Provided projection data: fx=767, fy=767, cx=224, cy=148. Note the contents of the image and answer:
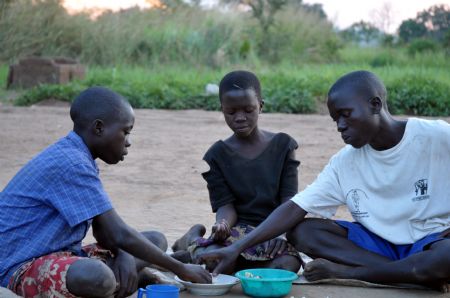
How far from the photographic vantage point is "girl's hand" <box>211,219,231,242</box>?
156 inches

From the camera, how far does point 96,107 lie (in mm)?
3367

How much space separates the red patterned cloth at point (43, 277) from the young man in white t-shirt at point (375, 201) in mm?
832

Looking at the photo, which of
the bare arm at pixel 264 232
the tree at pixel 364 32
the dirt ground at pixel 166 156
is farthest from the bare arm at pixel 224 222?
the tree at pixel 364 32

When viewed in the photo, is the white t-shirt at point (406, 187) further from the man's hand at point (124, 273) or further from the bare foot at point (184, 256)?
the man's hand at point (124, 273)

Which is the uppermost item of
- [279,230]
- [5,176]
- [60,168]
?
[60,168]

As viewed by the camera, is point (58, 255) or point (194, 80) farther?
point (194, 80)

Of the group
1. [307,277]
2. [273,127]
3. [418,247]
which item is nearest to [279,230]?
[307,277]

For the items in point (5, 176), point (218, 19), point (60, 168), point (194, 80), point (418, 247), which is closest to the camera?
point (60, 168)

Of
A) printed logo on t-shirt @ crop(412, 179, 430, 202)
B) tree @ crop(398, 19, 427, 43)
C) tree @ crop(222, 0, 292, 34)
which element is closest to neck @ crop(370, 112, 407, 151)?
printed logo on t-shirt @ crop(412, 179, 430, 202)

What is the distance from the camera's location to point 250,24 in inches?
832

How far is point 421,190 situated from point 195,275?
1.16 m

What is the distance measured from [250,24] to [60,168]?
1833 centimetres

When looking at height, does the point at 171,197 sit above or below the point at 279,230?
below

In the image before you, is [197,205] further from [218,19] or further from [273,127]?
[218,19]
